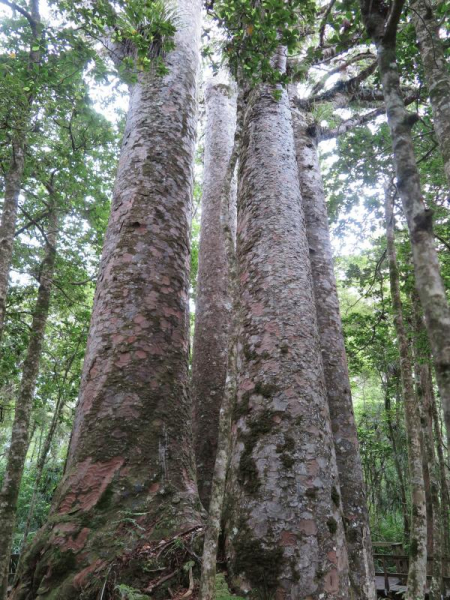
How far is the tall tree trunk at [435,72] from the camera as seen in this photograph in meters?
2.73

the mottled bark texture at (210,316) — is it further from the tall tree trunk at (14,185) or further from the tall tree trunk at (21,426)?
the tall tree trunk at (21,426)

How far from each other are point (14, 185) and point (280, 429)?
520 centimetres

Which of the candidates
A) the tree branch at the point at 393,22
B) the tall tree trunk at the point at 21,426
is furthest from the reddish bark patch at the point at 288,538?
the tall tree trunk at the point at 21,426

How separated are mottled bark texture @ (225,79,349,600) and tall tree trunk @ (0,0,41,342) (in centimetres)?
354

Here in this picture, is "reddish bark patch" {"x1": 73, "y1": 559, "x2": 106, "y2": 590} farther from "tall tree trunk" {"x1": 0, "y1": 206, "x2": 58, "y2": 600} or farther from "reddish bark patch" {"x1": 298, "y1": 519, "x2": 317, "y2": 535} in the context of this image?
"tall tree trunk" {"x1": 0, "y1": 206, "x2": 58, "y2": 600}

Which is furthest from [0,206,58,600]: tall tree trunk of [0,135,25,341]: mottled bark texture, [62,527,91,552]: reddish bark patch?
[62,527,91,552]: reddish bark patch

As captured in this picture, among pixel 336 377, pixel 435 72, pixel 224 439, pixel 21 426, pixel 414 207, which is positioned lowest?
pixel 224 439

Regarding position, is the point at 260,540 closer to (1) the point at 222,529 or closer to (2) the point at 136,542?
(1) the point at 222,529

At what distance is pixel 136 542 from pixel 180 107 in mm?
3875

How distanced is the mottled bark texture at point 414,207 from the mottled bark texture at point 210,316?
1.55m

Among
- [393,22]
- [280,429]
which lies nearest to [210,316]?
[280,429]

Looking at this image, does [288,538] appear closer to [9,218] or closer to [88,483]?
[88,483]

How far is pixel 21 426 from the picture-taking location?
6.77 meters

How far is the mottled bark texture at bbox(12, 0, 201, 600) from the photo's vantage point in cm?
221
